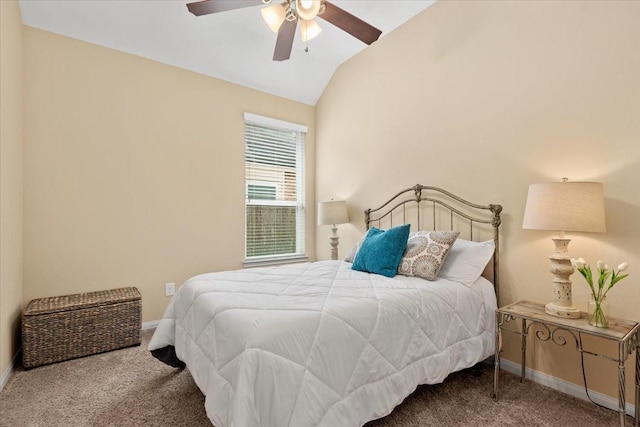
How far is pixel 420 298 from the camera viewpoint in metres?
1.77

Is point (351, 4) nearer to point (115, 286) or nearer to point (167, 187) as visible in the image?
point (167, 187)

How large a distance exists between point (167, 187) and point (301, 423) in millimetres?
2623

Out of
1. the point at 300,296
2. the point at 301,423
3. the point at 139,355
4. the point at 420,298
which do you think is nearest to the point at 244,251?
the point at 139,355

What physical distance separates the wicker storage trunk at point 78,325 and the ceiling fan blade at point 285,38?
227 cm

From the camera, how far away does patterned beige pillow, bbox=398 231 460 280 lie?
83.6 inches

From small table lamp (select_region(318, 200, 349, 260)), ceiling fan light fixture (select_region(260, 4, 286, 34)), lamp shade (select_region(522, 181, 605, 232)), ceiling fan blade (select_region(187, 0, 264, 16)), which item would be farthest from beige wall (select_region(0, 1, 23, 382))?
lamp shade (select_region(522, 181, 605, 232))

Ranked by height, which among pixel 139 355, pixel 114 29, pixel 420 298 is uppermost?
pixel 114 29

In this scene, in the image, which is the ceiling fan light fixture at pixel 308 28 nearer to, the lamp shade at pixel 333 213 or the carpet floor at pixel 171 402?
the lamp shade at pixel 333 213

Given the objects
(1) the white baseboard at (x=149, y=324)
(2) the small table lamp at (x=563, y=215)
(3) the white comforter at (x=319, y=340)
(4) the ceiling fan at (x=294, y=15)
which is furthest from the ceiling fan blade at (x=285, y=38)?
(1) the white baseboard at (x=149, y=324)

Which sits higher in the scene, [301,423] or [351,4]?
[351,4]

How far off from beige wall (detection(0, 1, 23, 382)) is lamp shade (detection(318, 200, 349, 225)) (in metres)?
2.48

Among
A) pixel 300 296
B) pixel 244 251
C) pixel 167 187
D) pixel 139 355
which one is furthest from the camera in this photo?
pixel 244 251

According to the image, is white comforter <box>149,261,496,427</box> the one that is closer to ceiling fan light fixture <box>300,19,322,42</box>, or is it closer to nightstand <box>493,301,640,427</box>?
nightstand <box>493,301,640,427</box>

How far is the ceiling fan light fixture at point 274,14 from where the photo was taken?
196 cm
